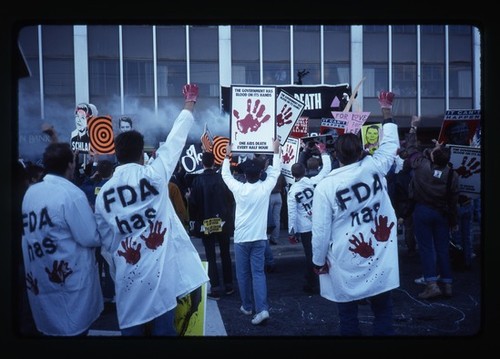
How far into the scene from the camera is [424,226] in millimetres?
6457

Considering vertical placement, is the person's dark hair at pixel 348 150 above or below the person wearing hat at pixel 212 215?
above

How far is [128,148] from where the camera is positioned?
139 inches

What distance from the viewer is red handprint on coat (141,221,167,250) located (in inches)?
133

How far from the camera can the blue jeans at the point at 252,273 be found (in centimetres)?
573

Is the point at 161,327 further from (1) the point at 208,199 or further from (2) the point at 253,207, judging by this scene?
(1) the point at 208,199

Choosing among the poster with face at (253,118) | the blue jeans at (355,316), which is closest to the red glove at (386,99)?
the poster with face at (253,118)

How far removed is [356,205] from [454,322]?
2246 millimetres

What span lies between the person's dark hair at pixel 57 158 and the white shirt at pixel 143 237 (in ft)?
0.94

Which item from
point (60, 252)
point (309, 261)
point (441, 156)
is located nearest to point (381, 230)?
point (60, 252)

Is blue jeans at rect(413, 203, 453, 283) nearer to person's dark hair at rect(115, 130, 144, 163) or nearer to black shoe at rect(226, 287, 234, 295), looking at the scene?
black shoe at rect(226, 287, 234, 295)

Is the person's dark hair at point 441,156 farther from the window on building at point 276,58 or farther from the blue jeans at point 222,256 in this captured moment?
the window on building at point 276,58

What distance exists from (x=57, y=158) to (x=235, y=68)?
Result: 14.8 m

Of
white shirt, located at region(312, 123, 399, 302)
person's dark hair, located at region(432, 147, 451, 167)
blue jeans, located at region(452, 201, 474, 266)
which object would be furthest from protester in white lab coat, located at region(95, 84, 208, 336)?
blue jeans, located at region(452, 201, 474, 266)

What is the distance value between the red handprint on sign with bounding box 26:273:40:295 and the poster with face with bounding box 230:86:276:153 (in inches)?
104
